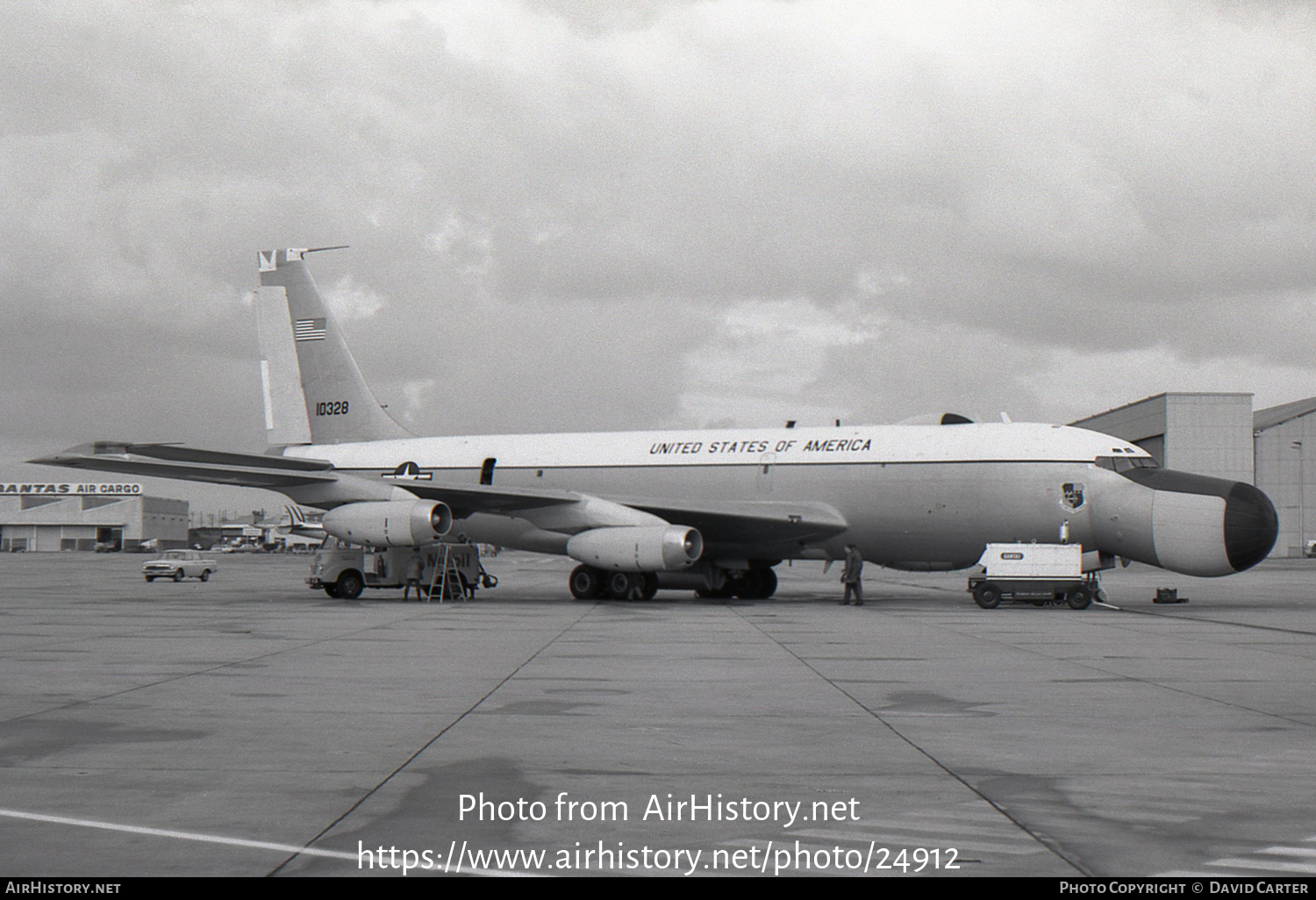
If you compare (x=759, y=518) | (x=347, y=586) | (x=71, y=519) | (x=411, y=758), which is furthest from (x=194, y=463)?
(x=71, y=519)

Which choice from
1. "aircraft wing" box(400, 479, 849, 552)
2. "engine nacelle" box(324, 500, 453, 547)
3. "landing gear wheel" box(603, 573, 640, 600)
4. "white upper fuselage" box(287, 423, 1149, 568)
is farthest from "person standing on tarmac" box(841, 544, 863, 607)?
"engine nacelle" box(324, 500, 453, 547)

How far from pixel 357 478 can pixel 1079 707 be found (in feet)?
68.9

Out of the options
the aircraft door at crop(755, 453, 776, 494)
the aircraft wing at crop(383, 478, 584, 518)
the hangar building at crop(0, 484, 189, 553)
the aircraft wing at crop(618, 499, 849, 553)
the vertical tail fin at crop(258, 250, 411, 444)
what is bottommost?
the hangar building at crop(0, 484, 189, 553)

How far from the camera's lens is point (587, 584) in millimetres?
27109

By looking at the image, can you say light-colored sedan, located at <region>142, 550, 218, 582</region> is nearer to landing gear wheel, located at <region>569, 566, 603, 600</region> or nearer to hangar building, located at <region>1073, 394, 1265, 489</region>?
landing gear wheel, located at <region>569, 566, 603, 600</region>

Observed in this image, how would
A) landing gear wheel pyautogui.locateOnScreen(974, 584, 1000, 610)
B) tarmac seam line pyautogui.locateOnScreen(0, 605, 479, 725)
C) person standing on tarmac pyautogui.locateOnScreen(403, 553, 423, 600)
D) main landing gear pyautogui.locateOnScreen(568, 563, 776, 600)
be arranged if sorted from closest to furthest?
tarmac seam line pyautogui.locateOnScreen(0, 605, 479, 725), landing gear wheel pyautogui.locateOnScreen(974, 584, 1000, 610), main landing gear pyautogui.locateOnScreen(568, 563, 776, 600), person standing on tarmac pyautogui.locateOnScreen(403, 553, 423, 600)

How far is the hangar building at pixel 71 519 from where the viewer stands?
127 m

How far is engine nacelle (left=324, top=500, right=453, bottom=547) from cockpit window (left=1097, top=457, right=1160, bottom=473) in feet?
45.1

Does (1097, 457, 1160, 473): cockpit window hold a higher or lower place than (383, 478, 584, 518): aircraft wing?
higher

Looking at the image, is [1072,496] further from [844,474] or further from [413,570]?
[413,570]

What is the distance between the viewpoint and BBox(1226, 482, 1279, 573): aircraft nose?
2195 centimetres
